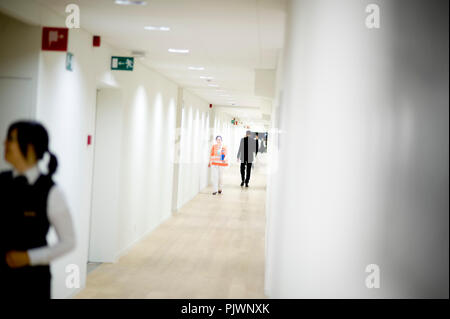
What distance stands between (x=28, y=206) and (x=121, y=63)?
483 cm

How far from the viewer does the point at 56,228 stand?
149 centimetres

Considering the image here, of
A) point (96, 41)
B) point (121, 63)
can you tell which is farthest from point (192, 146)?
point (96, 41)

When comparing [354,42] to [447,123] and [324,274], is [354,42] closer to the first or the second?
[447,123]

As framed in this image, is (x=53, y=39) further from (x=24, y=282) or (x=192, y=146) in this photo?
(x=192, y=146)

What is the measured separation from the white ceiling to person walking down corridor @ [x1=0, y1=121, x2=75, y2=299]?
2692 millimetres

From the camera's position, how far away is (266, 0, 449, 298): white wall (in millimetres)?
791

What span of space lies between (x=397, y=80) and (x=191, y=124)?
11.7 m

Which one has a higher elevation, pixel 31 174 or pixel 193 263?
pixel 31 174

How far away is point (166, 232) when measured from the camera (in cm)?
862

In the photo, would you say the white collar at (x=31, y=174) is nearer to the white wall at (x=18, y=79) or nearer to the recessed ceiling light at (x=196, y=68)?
Result: the white wall at (x=18, y=79)

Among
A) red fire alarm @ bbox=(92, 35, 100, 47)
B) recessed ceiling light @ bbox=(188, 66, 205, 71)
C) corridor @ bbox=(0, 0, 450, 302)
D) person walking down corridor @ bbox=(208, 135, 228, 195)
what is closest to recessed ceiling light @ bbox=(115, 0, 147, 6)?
corridor @ bbox=(0, 0, 450, 302)

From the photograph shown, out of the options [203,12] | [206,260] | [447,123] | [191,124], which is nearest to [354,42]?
[447,123]

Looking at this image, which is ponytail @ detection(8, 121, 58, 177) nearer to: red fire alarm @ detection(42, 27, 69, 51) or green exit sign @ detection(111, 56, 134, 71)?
red fire alarm @ detection(42, 27, 69, 51)

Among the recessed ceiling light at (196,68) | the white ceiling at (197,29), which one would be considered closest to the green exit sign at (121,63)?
the white ceiling at (197,29)
